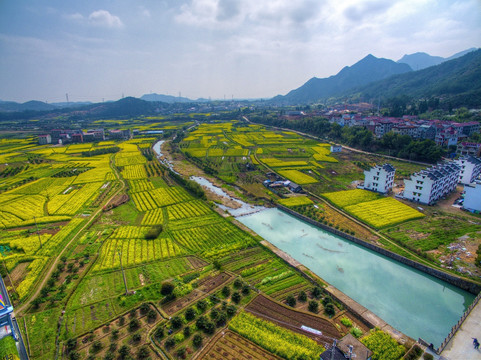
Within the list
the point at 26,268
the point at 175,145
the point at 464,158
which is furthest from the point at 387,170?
the point at 175,145

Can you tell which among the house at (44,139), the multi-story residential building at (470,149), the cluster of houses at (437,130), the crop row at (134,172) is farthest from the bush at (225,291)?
the house at (44,139)

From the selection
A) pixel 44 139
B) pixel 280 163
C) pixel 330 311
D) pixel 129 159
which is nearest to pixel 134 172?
pixel 129 159

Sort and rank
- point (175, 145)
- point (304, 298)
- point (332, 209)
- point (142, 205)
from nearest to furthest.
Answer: point (304, 298)
point (332, 209)
point (142, 205)
point (175, 145)

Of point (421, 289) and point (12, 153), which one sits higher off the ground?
point (12, 153)

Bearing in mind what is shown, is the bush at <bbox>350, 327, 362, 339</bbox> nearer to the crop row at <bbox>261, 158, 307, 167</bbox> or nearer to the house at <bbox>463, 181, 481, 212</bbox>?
the house at <bbox>463, 181, 481, 212</bbox>

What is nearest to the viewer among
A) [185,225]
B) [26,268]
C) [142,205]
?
[26,268]

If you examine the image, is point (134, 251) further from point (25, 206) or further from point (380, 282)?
point (25, 206)

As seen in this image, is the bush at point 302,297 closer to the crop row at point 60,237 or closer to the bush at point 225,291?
the bush at point 225,291

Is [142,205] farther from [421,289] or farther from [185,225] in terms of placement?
[421,289]
